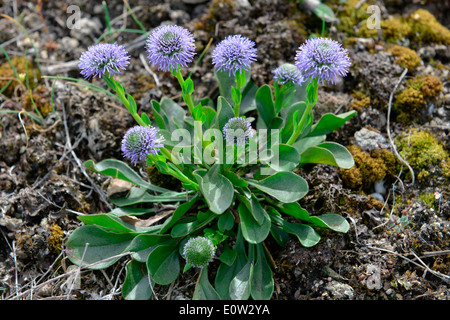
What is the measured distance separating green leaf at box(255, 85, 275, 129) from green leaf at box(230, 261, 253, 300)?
47.8 inches

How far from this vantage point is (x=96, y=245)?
2965 millimetres

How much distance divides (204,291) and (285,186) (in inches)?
36.1

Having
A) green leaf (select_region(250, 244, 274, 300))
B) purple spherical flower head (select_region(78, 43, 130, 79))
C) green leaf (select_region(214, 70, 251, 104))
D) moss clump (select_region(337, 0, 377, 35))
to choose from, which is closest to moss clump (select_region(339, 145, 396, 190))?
green leaf (select_region(250, 244, 274, 300))

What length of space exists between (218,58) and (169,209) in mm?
1338

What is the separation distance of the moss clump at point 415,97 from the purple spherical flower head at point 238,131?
1636 mm

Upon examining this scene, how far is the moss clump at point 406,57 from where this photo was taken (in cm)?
369

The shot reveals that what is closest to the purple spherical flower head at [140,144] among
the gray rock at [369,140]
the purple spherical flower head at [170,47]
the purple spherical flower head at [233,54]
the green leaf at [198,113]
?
the green leaf at [198,113]

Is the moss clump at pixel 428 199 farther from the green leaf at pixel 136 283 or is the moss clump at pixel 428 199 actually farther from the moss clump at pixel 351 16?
the green leaf at pixel 136 283

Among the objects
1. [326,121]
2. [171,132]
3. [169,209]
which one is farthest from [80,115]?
[326,121]

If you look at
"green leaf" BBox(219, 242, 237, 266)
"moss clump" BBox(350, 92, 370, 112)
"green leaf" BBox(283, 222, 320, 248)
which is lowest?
"green leaf" BBox(219, 242, 237, 266)

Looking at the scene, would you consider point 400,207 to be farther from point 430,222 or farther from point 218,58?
point 218,58

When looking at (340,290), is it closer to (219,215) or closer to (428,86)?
(219,215)

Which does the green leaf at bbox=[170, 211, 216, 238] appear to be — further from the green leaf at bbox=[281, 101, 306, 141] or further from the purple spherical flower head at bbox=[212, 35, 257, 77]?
the purple spherical flower head at bbox=[212, 35, 257, 77]

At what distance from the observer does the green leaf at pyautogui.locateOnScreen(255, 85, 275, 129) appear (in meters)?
3.25
